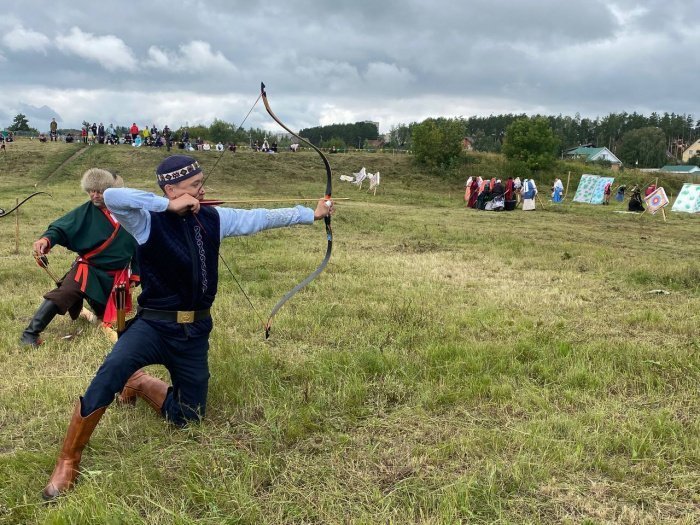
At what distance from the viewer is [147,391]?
3545 mm

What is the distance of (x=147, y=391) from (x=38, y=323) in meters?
2.12

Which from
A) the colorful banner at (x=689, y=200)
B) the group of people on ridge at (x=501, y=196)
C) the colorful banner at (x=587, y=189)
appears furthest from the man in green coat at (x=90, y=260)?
the colorful banner at (x=587, y=189)

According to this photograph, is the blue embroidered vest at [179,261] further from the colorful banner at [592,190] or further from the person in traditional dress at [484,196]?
the colorful banner at [592,190]

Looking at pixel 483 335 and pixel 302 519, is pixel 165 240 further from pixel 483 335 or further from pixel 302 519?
pixel 483 335

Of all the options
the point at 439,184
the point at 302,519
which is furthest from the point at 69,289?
the point at 439,184

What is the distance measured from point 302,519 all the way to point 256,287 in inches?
191

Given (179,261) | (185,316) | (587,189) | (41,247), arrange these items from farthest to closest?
(587,189) < (41,247) < (185,316) < (179,261)

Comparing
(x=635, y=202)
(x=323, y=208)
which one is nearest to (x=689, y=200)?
(x=635, y=202)

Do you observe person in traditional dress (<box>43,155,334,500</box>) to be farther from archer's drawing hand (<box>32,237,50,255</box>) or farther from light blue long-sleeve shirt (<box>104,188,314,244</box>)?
archer's drawing hand (<box>32,237,50,255</box>)

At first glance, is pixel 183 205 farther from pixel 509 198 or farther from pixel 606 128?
pixel 606 128

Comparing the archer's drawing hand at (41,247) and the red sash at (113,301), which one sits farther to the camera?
the red sash at (113,301)

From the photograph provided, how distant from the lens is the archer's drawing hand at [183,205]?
114 inches

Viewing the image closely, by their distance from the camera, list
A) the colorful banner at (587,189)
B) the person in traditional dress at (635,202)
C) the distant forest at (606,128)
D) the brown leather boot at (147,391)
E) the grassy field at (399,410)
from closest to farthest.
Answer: the grassy field at (399,410) → the brown leather boot at (147,391) → the person in traditional dress at (635,202) → the colorful banner at (587,189) → the distant forest at (606,128)

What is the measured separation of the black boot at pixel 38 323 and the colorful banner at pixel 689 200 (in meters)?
27.2
